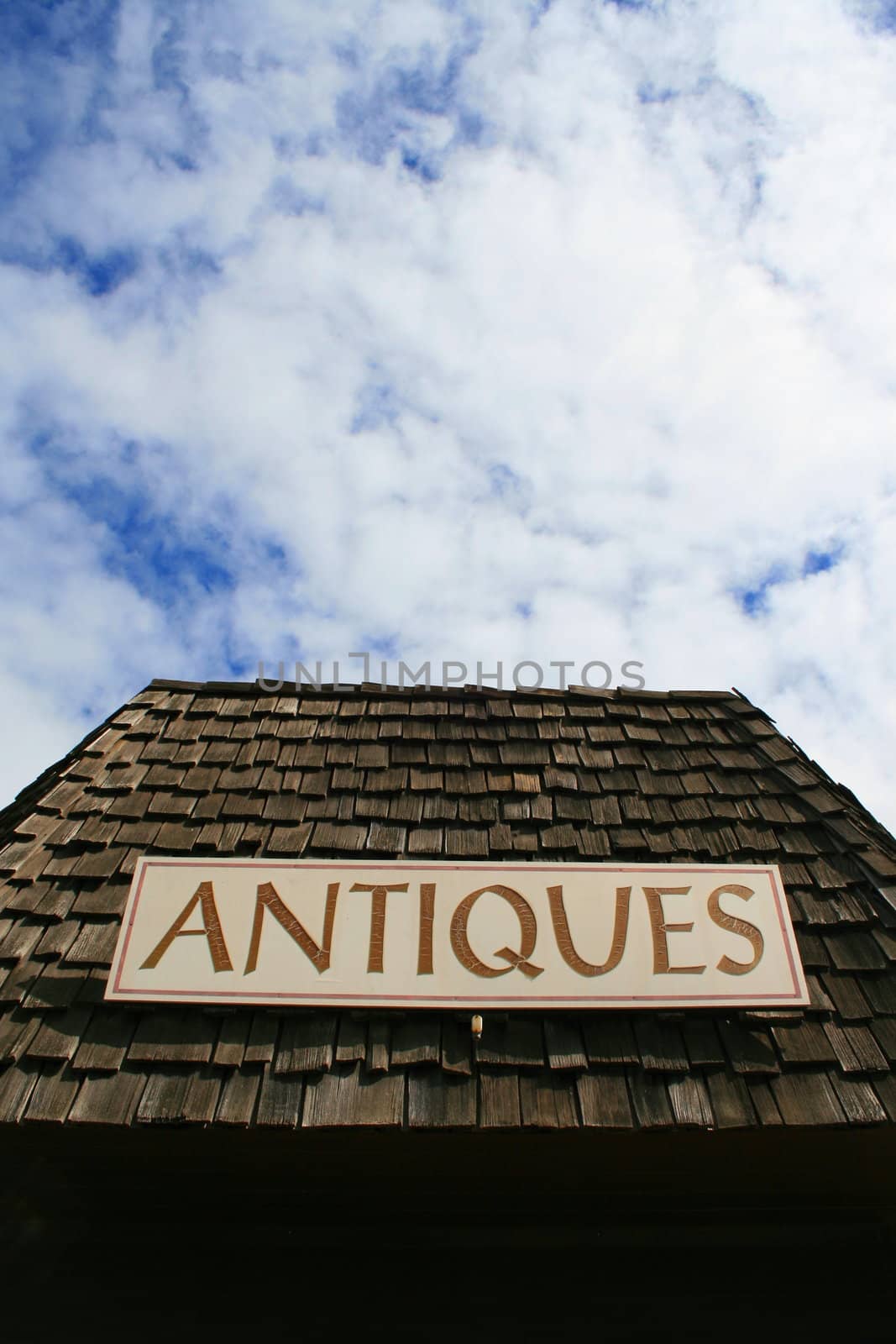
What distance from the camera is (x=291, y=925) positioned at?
3.52 meters

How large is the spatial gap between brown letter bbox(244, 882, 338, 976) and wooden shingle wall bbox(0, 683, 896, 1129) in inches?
8.5

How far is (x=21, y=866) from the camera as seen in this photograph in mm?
3832

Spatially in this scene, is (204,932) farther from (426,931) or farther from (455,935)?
(455,935)

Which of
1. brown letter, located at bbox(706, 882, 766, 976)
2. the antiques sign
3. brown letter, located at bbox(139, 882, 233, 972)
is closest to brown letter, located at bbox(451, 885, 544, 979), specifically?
the antiques sign

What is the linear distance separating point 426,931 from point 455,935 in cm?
12

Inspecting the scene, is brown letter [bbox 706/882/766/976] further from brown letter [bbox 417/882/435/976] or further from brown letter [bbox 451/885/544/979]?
brown letter [bbox 417/882/435/976]

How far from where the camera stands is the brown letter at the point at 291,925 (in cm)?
341

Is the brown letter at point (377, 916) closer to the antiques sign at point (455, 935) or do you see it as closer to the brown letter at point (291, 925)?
the antiques sign at point (455, 935)

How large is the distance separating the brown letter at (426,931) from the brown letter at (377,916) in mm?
96

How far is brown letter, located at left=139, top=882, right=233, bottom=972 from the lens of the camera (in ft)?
11.1

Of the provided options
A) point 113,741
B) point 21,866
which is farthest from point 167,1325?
point 113,741

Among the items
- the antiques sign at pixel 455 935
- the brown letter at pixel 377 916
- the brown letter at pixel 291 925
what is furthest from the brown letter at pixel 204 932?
the brown letter at pixel 377 916

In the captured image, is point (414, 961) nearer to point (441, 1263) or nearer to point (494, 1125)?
point (494, 1125)

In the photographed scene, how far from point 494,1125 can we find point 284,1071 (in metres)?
0.79
